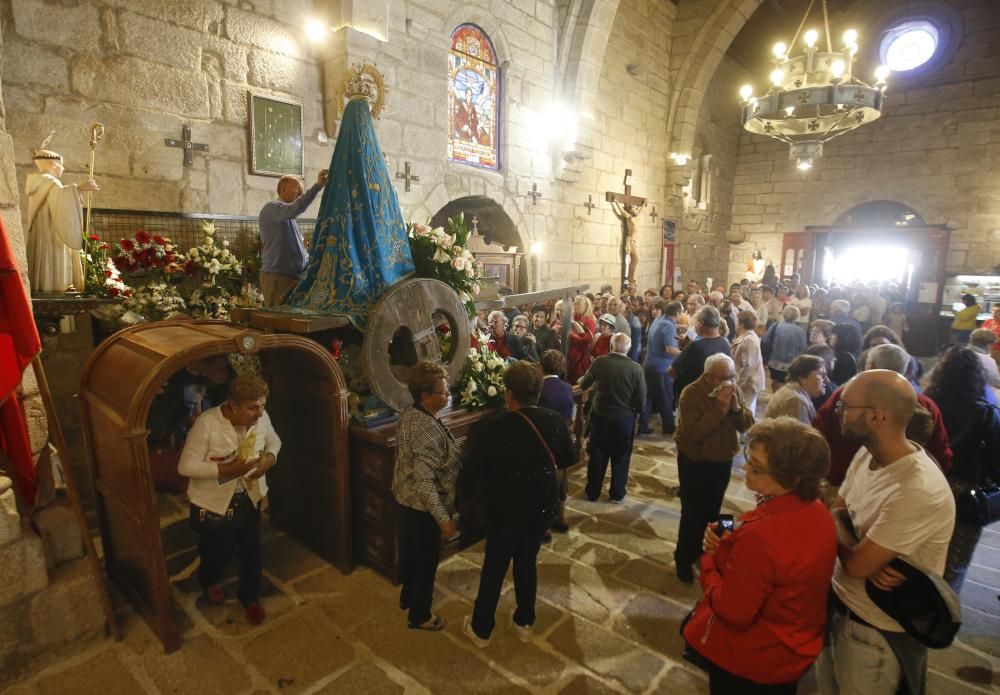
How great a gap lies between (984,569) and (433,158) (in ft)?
23.0

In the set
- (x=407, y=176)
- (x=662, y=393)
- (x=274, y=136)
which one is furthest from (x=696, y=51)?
(x=274, y=136)

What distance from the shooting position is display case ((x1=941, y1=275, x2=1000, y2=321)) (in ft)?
38.0

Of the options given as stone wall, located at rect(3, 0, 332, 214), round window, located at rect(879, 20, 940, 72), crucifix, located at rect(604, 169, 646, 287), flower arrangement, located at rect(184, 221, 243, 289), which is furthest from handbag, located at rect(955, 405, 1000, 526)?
round window, located at rect(879, 20, 940, 72)

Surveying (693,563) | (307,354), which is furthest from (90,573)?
(693,563)

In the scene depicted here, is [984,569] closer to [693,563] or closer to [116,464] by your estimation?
[693,563]

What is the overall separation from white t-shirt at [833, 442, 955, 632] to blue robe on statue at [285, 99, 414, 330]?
281 cm

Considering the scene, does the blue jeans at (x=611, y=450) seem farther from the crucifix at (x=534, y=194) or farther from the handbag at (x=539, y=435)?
the crucifix at (x=534, y=194)

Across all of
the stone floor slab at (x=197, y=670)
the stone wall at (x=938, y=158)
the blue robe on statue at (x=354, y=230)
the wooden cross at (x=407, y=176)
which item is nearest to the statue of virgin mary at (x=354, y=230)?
the blue robe on statue at (x=354, y=230)

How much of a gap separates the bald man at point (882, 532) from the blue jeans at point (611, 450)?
253 cm

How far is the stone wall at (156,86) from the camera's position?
4.21 m

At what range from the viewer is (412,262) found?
12.6 ft

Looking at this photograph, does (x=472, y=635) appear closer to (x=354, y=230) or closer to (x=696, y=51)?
(x=354, y=230)

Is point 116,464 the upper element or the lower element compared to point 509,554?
upper

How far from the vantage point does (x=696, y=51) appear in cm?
1228
